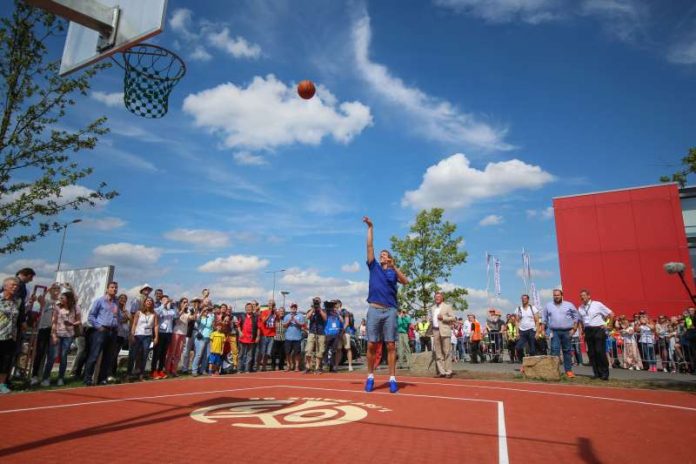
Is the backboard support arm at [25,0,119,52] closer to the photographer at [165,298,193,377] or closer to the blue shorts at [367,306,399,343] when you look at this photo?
the blue shorts at [367,306,399,343]

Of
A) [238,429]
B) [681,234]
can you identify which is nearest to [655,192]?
[681,234]

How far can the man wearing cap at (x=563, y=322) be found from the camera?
33.1 feet

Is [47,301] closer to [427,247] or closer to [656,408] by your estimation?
[656,408]

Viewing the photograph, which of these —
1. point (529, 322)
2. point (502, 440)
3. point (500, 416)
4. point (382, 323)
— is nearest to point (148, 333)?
point (382, 323)

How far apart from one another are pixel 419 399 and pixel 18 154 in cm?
1167

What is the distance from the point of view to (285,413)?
5082mm

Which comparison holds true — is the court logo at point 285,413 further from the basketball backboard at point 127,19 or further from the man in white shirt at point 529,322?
the man in white shirt at point 529,322

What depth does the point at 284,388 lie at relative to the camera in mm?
7797

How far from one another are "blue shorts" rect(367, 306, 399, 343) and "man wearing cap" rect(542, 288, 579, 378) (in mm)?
5055

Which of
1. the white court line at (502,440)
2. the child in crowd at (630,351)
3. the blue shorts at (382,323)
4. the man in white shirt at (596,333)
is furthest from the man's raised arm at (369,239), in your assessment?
the child in crowd at (630,351)

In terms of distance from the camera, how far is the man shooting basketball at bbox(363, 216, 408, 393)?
7191 millimetres

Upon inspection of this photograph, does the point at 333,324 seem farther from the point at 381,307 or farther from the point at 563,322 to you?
the point at 563,322

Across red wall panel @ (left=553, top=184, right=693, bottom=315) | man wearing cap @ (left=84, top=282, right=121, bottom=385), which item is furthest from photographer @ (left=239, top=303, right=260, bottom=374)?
red wall panel @ (left=553, top=184, right=693, bottom=315)

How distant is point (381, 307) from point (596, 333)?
616 cm
